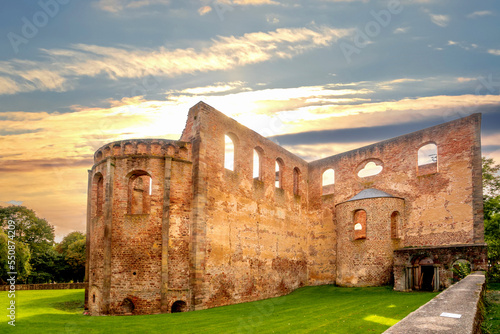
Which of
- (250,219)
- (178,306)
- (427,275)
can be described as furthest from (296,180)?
(178,306)

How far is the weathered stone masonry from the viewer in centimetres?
1582

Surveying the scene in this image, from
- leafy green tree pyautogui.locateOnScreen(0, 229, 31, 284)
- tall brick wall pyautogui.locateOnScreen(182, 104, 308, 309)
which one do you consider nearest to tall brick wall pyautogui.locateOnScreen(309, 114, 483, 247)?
tall brick wall pyautogui.locateOnScreen(182, 104, 308, 309)

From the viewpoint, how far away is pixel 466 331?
4.02 m

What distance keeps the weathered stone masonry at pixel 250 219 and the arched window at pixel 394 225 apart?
0.24 feet

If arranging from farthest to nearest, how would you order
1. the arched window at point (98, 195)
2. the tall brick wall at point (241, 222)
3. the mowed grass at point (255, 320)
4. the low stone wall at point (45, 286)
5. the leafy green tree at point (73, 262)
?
the leafy green tree at point (73, 262) → the low stone wall at point (45, 286) → the arched window at point (98, 195) → the tall brick wall at point (241, 222) → the mowed grass at point (255, 320)

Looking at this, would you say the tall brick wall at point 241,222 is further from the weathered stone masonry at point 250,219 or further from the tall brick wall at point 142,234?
the tall brick wall at point 142,234

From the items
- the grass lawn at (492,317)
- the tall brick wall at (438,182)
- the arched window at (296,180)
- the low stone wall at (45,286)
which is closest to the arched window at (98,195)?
the arched window at (296,180)

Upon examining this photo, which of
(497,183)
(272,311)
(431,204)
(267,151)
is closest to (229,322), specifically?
(272,311)

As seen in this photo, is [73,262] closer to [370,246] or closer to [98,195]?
[98,195]

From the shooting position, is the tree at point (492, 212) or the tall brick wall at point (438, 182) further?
the tree at point (492, 212)

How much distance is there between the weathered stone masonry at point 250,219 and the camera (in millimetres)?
15820

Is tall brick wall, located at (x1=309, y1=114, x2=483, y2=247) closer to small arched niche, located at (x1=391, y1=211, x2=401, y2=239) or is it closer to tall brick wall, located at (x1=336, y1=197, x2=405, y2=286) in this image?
small arched niche, located at (x1=391, y1=211, x2=401, y2=239)

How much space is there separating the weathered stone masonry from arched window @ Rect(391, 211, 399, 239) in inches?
2.9

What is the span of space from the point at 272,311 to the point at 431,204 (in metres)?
10.6
